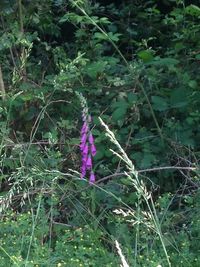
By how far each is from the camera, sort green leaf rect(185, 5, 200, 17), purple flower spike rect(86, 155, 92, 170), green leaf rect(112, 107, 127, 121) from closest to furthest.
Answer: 1. purple flower spike rect(86, 155, 92, 170)
2. green leaf rect(112, 107, 127, 121)
3. green leaf rect(185, 5, 200, 17)

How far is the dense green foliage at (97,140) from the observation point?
337 cm

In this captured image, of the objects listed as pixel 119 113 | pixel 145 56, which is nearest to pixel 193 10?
pixel 145 56

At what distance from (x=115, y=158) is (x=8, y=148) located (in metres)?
0.70

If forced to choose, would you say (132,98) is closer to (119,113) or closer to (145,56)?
(119,113)

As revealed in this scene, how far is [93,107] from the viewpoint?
488 cm

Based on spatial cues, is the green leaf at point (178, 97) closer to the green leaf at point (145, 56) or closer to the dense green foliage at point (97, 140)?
the dense green foliage at point (97, 140)

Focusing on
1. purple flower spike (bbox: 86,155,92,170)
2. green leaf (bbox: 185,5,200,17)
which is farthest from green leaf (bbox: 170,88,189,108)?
purple flower spike (bbox: 86,155,92,170)

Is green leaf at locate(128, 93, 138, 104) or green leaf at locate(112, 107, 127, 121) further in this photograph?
green leaf at locate(128, 93, 138, 104)

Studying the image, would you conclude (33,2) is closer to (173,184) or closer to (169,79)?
(169,79)

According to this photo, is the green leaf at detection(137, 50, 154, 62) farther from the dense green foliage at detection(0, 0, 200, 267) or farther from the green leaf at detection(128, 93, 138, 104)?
the green leaf at detection(128, 93, 138, 104)

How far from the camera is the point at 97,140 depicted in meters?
4.43

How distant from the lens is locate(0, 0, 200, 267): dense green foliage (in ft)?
11.0

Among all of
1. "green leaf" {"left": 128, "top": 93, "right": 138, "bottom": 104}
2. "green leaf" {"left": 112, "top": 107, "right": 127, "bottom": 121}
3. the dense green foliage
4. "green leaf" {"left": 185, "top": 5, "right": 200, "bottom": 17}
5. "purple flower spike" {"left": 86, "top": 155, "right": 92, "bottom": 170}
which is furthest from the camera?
"green leaf" {"left": 185, "top": 5, "right": 200, "bottom": 17}

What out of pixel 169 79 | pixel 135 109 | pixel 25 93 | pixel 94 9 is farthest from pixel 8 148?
pixel 94 9
